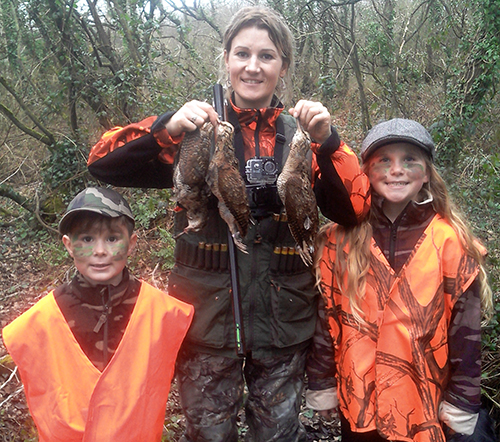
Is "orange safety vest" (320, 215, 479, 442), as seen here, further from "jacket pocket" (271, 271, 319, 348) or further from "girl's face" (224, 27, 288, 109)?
"girl's face" (224, 27, 288, 109)

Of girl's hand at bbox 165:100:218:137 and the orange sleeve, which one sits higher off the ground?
girl's hand at bbox 165:100:218:137

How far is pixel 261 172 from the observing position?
2.33m

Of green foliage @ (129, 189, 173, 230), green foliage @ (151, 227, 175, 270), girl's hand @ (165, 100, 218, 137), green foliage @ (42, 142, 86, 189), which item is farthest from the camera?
green foliage @ (42, 142, 86, 189)

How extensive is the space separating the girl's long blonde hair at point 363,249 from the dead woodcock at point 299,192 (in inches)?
12.8

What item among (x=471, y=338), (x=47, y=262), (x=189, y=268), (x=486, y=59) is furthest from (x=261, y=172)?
(x=47, y=262)

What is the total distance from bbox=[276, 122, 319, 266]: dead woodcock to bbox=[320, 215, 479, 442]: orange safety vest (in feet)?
1.61

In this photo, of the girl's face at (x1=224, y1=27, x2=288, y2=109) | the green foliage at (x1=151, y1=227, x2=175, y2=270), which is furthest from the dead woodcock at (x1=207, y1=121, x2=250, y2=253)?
the green foliage at (x1=151, y1=227, x2=175, y2=270)

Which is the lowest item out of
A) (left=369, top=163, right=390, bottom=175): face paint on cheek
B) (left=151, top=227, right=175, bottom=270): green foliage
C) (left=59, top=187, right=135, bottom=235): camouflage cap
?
(left=151, top=227, right=175, bottom=270): green foliage

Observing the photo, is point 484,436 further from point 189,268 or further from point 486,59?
point 486,59

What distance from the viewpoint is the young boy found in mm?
2131

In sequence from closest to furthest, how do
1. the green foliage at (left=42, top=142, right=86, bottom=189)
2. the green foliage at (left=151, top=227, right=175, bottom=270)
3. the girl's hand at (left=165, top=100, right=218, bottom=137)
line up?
the girl's hand at (left=165, top=100, right=218, bottom=137), the green foliage at (left=151, top=227, right=175, bottom=270), the green foliage at (left=42, top=142, right=86, bottom=189)

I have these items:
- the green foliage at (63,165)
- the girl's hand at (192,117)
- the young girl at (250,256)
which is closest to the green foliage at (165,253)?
the green foliage at (63,165)

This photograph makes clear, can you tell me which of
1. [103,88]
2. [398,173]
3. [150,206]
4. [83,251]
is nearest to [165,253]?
[150,206]

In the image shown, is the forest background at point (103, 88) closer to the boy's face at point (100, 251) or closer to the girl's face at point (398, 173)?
the boy's face at point (100, 251)
